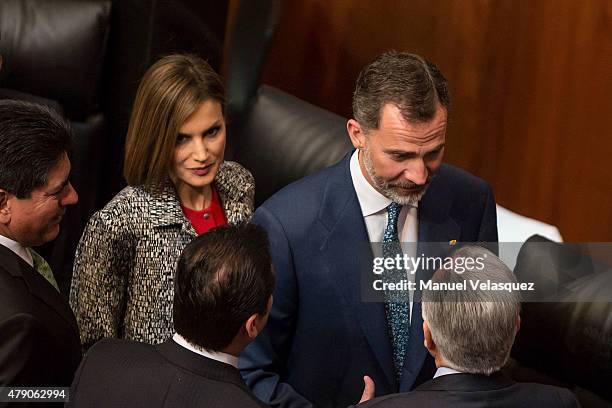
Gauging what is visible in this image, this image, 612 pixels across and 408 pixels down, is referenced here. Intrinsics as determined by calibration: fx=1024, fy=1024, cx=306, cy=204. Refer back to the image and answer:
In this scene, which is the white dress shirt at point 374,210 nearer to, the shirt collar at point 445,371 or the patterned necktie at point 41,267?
the shirt collar at point 445,371

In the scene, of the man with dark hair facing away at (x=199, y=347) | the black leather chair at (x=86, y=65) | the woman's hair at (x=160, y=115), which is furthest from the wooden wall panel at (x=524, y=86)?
the man with dark hair facing away at (x=199, y=347)

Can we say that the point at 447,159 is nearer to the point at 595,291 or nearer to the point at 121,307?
the point at 595,291

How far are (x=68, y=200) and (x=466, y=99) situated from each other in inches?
69.4

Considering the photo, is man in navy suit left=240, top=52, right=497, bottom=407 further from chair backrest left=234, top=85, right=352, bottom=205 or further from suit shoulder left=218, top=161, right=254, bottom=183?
chair backrest left=234, top=85, right=352, bottom=205

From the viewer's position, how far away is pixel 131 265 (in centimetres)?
245

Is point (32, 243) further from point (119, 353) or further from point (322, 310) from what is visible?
point (322, 310)

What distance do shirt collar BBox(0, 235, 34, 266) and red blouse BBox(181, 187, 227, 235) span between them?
0.46 metres

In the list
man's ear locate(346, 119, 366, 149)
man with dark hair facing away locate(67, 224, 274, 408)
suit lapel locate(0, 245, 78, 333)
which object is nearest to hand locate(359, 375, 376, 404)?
man with dark hair facing away locate(67, 224, 274, 408)

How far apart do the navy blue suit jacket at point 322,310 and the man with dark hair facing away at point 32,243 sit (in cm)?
42

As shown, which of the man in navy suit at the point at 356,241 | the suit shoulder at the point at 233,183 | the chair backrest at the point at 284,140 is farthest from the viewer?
the chair backrest at the point at 284,140

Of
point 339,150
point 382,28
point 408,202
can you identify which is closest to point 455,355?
point 408,202

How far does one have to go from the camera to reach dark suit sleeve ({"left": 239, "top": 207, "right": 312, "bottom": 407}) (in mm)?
2154

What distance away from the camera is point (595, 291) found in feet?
8.27

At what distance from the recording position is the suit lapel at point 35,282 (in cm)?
199
